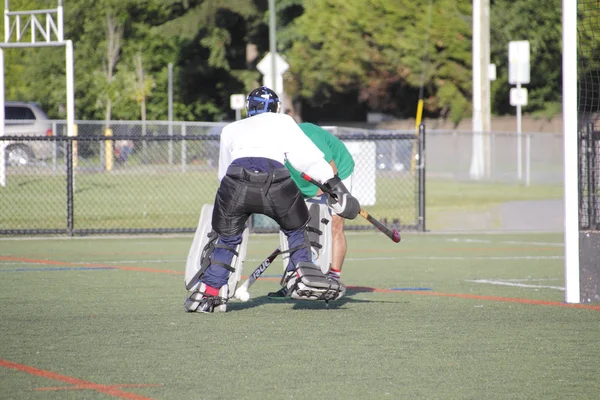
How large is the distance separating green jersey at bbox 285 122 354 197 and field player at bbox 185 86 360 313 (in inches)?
40.7

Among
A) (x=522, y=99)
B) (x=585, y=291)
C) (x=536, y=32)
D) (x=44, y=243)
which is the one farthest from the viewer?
(x=536, y=32)

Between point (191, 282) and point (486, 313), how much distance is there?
233 centimetres

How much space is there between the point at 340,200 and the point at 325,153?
1.34m

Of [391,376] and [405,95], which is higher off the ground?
[405,95]

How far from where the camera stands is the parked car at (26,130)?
2424 centimetres

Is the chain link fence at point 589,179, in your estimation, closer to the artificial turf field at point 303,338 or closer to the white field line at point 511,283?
the artificial turf field at point 303,338

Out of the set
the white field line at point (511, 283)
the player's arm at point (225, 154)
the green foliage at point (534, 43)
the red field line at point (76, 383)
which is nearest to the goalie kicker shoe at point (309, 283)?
the player's arm at point (225, 154)

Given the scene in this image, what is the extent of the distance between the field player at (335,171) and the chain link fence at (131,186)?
6.68 meters

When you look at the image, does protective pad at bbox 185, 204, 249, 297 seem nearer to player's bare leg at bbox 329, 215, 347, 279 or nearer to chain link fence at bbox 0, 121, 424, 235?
player's bare leg at bbox 329, 215, 347, 279

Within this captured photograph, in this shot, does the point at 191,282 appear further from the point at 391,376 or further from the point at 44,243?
the point at 44,243

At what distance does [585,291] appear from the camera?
9539mm

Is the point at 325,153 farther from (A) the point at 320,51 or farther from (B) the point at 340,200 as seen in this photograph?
(A) the point at 320,51

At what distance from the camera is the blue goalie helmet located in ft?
28.9

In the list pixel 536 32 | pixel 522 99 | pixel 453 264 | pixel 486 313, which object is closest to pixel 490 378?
pixel 486 313
